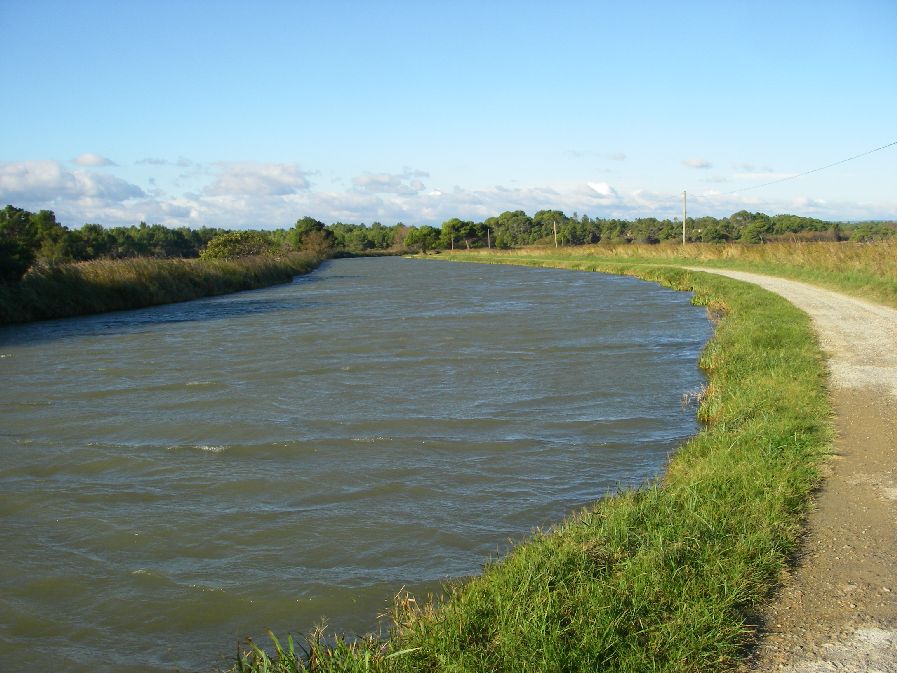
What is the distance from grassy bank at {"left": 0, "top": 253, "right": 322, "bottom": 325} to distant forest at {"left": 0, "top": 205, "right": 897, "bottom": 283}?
3.02 ft

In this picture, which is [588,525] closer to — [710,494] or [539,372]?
[710,494]

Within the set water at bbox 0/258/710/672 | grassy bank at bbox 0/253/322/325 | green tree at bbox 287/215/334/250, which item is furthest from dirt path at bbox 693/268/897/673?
green tree at bbox 287/215/334/250

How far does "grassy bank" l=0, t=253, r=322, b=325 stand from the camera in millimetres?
25812

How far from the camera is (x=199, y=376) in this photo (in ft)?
48.6

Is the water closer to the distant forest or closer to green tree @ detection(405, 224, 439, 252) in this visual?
the distant forest

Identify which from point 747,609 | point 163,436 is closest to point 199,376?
point 163,436

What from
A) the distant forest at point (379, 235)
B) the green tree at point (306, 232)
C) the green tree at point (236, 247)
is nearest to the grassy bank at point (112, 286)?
the distant forest at point (379, 235)

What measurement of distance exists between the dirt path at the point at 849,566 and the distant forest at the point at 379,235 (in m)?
25.5

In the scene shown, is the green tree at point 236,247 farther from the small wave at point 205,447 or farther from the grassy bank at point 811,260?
the small wave at point 205,447

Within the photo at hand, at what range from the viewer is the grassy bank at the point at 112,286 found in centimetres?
2581

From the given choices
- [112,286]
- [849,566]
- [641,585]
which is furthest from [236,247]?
[849,566]

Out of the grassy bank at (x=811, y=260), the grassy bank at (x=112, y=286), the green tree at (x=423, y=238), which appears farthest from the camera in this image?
the green tree at (x=423, y=238)

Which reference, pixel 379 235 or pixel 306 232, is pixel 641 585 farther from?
pixel 379 235

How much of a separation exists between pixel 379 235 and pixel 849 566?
6124 inches
